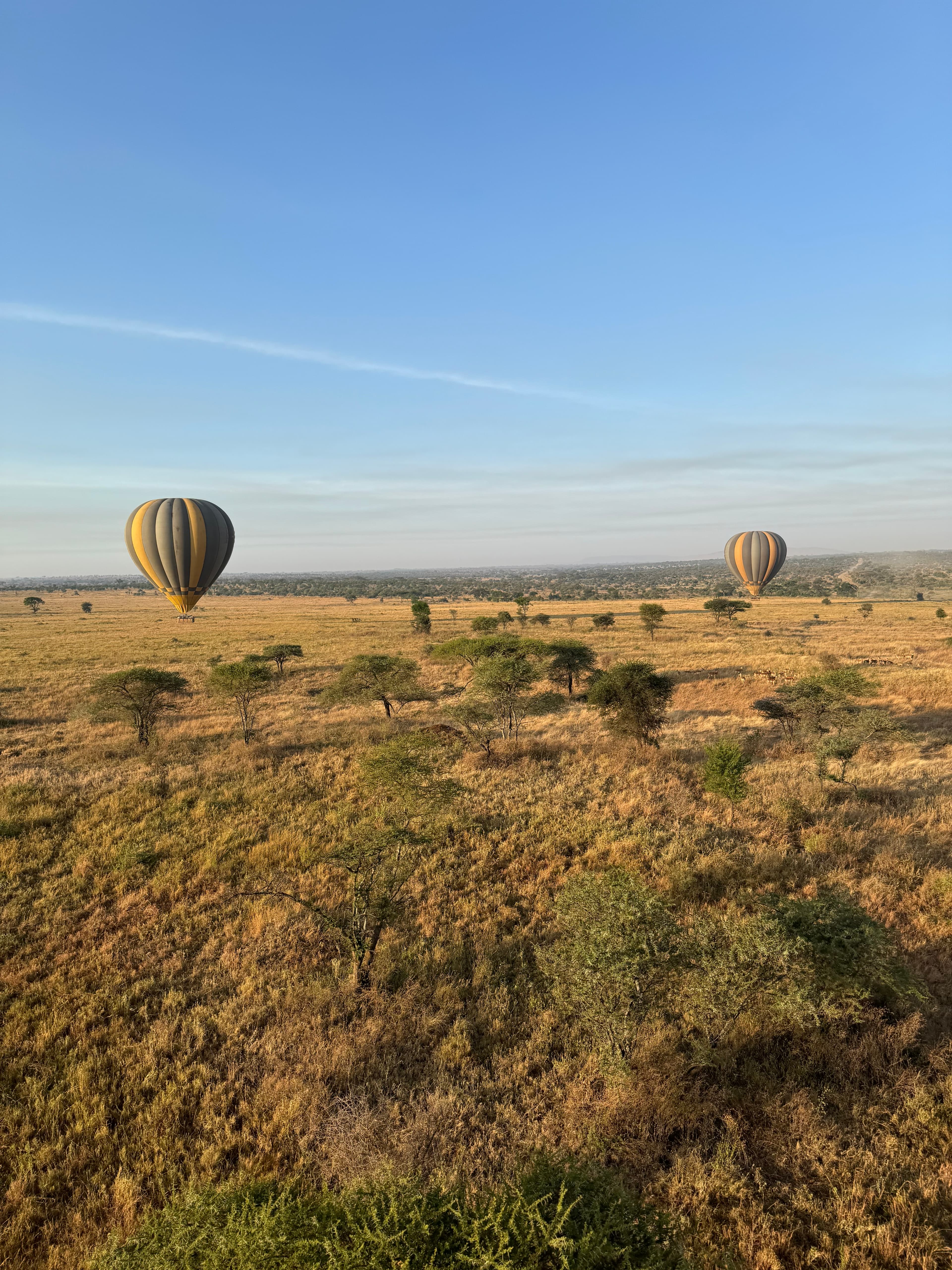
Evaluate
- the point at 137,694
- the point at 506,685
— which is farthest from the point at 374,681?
the point at 137,694

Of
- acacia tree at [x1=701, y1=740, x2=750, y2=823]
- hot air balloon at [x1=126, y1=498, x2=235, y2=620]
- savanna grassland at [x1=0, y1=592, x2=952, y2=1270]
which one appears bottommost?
savanna grassland at [x1=0, y1=592, x2=952, y2=1270]

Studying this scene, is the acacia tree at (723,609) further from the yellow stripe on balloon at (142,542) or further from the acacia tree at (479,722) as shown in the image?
the yellow stripe on balloon at (142,542)

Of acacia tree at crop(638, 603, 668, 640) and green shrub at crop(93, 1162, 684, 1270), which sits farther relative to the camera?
acacia tree at crop(638, 603, 668, 640)

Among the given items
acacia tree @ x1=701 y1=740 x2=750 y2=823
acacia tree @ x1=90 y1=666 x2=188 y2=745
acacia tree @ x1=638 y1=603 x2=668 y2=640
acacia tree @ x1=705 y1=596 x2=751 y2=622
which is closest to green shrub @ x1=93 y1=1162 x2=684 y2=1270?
acacia tree @ x1=701 y1=740 x2=750 y2=823

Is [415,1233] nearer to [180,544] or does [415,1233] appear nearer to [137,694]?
[137,694]

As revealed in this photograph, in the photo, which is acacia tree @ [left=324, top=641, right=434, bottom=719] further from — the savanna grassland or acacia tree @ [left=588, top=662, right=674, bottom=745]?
acacia tree @ [left=588, top=662, right=674, bottom=745]

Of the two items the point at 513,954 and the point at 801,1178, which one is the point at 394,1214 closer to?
the point at 801,1178

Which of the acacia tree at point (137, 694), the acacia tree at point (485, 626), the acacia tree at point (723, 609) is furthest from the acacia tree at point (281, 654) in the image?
the acacia tree at point (723, 609)

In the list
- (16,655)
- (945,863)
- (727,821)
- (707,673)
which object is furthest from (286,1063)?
(16,655)
